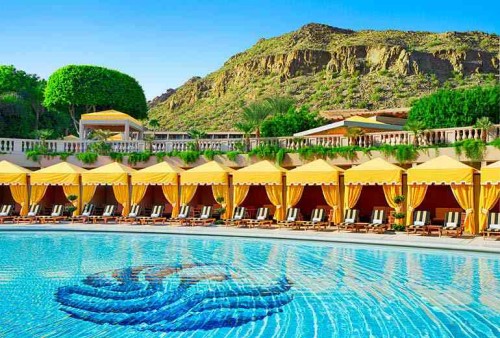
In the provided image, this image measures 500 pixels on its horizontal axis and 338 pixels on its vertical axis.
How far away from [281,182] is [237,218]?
95.7 inches

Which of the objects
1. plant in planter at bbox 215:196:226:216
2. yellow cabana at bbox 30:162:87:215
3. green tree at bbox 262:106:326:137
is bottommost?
plant in planter at bbox 215:196:226:216

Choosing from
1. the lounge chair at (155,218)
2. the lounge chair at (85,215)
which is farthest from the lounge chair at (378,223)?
the lounge chair at (85,215)

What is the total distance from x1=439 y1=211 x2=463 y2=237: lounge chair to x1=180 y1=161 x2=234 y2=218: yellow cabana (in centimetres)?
891

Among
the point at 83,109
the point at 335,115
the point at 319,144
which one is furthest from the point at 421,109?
the point at 83,109

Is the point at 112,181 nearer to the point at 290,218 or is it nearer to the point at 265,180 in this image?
the point at 265,180

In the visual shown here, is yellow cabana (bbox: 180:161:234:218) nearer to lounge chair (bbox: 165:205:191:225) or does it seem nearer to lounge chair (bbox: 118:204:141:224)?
lounge chair (bbox: 165:205:191:225)

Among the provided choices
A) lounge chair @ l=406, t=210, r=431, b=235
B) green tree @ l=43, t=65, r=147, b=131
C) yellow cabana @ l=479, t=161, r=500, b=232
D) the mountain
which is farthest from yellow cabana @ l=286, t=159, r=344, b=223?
the mountain

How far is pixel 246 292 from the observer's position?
11070 millimetres

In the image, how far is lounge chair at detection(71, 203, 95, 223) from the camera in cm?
2480

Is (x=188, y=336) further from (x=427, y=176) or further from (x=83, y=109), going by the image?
(x=83, y=109)

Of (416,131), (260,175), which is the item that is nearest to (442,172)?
(416,131)

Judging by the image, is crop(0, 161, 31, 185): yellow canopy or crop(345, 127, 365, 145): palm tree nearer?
crop(345, 127, 365, 145): palm tree

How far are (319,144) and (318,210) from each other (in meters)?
3.79

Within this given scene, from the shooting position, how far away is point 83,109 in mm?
49906
